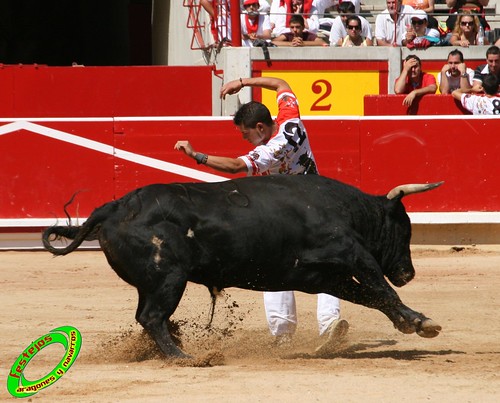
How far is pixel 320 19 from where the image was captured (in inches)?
541

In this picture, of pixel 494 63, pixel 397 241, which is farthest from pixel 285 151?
pixel 494 63

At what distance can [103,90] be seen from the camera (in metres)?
13.9

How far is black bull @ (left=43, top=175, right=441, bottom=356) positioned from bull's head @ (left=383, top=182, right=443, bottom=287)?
69 millimetres

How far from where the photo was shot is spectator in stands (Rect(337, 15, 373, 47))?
1304 cm

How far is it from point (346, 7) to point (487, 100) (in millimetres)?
2811

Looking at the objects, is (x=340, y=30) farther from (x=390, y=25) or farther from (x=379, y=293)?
(x=379, y=293)

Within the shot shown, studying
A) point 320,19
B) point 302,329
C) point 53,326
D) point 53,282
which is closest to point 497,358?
point 302,329

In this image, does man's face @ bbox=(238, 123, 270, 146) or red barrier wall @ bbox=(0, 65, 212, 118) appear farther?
red barrier wall @ bbox=(0, 65, 212, 118)

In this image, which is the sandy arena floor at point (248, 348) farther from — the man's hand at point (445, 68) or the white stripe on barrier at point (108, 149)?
the man's hand at point (445, 68)

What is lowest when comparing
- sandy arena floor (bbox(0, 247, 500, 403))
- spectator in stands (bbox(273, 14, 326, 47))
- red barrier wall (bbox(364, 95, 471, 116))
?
sandy arena floor (bbox(0, 247, 500, 403))

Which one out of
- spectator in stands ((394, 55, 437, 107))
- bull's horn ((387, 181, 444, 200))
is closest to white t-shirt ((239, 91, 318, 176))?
bull's horn ((387, 181, 444, 200))

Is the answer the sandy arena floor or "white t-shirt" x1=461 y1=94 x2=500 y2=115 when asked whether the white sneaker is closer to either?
the sandy arena floor

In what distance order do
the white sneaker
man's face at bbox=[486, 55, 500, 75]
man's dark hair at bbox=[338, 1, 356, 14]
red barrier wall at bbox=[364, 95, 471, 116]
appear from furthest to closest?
man's dark hair at bbox=[338, 1, 356, 14], red barrier wall at bbox=[364, 95, 471, 116], man's face at bbox=[486, 55, 500, 75], the white sneaker

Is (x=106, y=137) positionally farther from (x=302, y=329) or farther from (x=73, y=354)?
(x=73, y=354)
